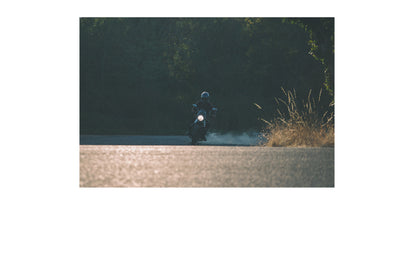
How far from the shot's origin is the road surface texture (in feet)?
20.9

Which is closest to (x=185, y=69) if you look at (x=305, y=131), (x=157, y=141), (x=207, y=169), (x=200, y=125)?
(x=157, y=141)

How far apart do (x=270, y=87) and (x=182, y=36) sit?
24.6ft

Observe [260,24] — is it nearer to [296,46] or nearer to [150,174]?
[296,46]

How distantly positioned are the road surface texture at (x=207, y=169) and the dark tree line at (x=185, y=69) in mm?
23739

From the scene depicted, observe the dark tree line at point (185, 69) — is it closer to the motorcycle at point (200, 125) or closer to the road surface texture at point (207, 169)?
the motorcycle at point (200, 125)

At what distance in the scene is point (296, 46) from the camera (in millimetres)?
35719

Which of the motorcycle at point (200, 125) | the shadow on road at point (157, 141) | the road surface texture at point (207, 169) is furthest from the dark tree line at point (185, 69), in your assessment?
the road surface texture at point (207, 169)

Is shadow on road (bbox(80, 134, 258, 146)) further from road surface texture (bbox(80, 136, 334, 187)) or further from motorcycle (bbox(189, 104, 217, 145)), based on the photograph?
road surface texture (bbox(80, 136, 334, 187))

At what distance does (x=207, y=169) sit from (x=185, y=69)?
101 ft

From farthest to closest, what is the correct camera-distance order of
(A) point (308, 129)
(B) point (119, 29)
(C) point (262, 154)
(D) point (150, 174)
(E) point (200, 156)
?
(B) point (119, 29) → (A) point (308, 129) → (C) point (262, 154) → (E) point (200, 156) → (D) point (150, 174)

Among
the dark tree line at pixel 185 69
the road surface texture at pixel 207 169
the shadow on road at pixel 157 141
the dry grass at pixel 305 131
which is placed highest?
the dark tree line at pixel 185 69

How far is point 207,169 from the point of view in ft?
24.4

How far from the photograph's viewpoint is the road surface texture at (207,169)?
20.9 ft

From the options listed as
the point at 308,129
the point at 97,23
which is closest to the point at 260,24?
the point at 97,23
